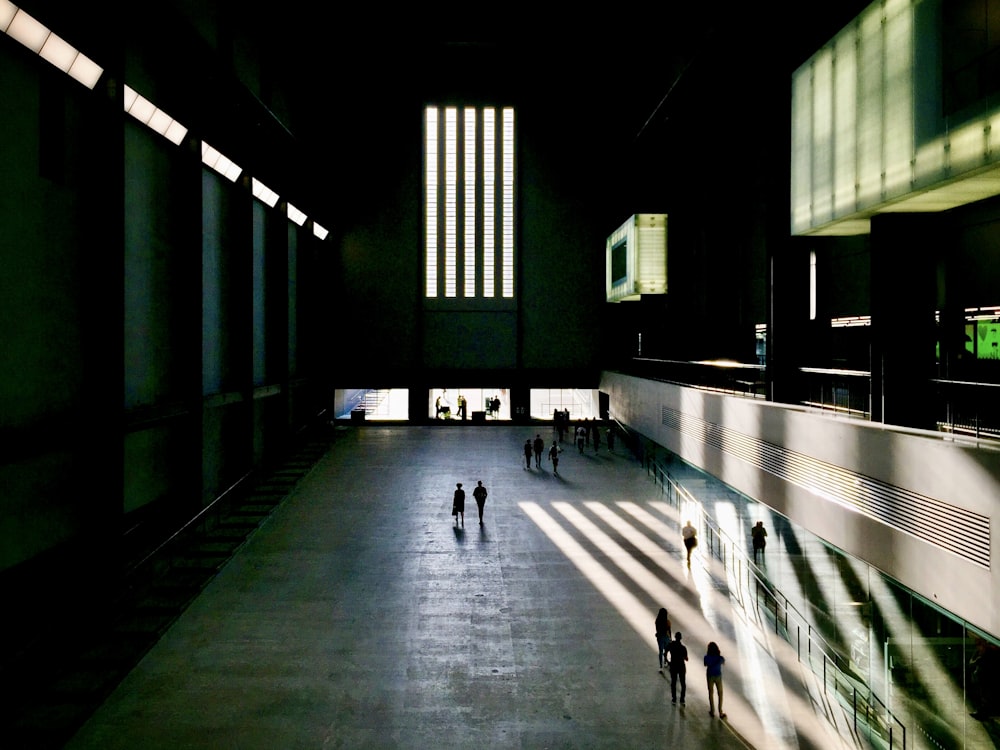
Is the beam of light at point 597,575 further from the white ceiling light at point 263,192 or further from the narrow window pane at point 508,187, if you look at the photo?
the narrow window pane at point 508,187

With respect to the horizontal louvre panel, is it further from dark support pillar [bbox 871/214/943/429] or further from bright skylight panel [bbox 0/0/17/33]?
bright skylight panel [bbox 0/0/17/33]

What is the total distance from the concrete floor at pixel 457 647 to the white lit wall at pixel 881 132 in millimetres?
7387

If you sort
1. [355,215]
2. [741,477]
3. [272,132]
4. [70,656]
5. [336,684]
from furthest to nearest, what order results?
[355,215], [272,132], [741,477], [70,656], [336,684]

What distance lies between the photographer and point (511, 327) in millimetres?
37812

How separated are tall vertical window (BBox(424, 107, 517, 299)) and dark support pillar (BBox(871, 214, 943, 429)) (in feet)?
90.4

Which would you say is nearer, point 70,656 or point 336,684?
point 336,684

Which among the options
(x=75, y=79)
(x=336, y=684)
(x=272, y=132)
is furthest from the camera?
(x=272, y=132)

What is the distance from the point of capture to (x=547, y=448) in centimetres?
2958

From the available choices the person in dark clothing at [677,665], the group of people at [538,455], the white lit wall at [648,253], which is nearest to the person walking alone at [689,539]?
the person in dark clothing at [677,665]

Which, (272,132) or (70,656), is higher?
(272,132)

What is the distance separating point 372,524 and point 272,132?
16.6 meters

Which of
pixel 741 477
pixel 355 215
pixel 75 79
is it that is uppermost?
pixel 355 215

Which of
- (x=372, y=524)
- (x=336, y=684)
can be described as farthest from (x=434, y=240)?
(x=336, y=684)

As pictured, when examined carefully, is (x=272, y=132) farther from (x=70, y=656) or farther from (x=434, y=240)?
(x=70, y=656)
